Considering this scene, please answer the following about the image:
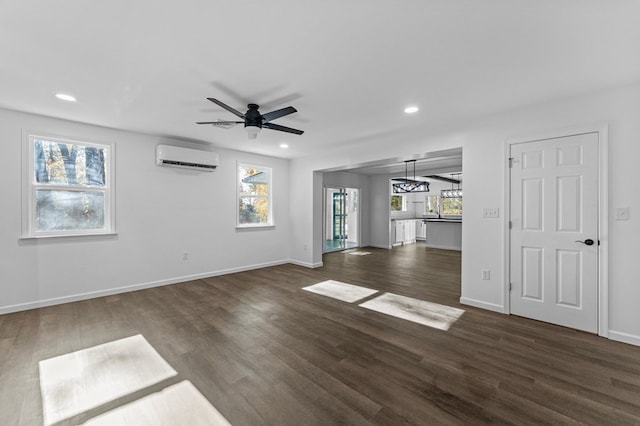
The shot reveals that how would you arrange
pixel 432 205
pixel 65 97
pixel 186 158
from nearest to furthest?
pixel 65 97
pixel 186 158
pixel 432 205

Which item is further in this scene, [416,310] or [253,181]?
[253,181]

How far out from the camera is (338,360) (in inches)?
93.0

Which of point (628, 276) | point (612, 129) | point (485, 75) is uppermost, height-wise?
point (485, 75)

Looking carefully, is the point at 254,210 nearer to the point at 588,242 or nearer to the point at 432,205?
the point at 588,242

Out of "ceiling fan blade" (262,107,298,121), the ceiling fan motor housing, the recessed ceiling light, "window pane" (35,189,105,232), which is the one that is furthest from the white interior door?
"window pane" (35,189,105,232)

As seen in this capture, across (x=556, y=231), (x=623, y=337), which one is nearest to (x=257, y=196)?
(x=556, y=231)

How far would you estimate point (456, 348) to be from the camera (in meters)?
2.57

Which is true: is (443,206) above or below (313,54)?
below

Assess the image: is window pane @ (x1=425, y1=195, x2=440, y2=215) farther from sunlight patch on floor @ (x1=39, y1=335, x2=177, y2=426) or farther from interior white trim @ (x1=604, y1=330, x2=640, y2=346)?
sunlight patch on floor @ (x1=39, y1=335, x2=177, y2=426)

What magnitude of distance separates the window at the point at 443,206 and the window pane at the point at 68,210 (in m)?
10.4

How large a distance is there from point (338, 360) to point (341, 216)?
6829 millimetres

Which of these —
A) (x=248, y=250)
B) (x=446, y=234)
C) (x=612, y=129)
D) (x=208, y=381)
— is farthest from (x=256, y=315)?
(x=446, y=234)

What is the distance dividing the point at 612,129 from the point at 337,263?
5010mm

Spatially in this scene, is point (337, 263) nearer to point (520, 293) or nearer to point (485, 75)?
point (520, 293)
